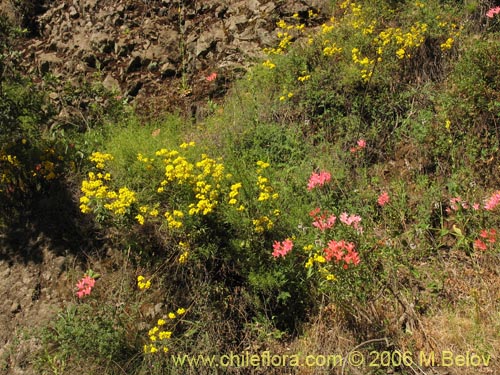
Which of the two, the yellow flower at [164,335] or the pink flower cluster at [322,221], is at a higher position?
the pink flower cluster at [322,221]

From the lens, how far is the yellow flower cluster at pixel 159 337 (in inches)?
119

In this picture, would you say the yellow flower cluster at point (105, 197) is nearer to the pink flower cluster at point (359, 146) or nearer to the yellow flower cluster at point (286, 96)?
the yellow flower cluster at point (286, 96)

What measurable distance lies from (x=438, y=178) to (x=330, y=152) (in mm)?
997

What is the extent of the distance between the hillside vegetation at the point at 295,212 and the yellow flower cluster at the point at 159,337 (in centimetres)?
2

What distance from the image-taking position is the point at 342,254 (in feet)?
9.68

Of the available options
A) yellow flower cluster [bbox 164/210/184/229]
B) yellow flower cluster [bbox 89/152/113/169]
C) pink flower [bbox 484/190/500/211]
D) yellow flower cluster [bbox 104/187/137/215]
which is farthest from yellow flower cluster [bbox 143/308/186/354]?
pink flower [bbox 484/190/500/211]

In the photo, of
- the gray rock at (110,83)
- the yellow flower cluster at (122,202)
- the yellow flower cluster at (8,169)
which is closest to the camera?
the yellow flower cluster at (122,202)

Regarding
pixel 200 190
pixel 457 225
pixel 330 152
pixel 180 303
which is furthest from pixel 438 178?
pixel 180 303

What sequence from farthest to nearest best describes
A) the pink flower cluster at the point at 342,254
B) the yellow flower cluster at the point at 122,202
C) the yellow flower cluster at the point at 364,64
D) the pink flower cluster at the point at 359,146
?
the yellow flower cluster at the point at 364,64 < the pink flower cluster at the point at 359,146 < the yellow flower cluster at the point at 122,202 < the pink flower cluster at the point at 342,254

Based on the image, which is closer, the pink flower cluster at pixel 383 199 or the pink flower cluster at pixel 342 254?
the pink flower cluster at pixel 342 254

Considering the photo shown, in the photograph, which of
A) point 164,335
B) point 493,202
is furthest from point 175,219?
point 493,202

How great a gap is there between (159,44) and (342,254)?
4.55m

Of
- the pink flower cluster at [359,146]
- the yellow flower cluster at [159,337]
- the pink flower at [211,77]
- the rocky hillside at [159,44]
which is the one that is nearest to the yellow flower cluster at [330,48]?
the rocky hillside at [159,44]

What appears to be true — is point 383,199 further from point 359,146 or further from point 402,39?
point 402,39
